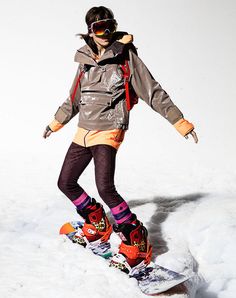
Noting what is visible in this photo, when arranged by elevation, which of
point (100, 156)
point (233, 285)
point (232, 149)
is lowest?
point (232, 149)

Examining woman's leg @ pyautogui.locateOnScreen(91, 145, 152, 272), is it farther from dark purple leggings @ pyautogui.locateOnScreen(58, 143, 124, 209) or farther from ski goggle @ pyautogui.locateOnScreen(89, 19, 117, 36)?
ski goggle @ pyautogui.locateOnScreen(89, 19, 117, 36)

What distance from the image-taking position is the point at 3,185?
17.3ft

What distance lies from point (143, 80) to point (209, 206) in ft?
6.09

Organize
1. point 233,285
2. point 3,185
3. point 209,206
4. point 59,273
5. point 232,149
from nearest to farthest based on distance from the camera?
point 59,273 → point 233,285 → point 209,206 → point 3,185 → point 232,149

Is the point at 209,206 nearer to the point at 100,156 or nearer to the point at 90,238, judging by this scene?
the point at 90,238

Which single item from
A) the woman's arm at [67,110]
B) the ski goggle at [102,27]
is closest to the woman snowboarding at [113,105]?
the ski goggle at [102,27]

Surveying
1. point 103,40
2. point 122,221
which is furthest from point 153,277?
point 103,40

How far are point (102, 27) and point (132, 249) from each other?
1.63 metres

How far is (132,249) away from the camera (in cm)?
282

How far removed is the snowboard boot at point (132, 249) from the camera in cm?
281

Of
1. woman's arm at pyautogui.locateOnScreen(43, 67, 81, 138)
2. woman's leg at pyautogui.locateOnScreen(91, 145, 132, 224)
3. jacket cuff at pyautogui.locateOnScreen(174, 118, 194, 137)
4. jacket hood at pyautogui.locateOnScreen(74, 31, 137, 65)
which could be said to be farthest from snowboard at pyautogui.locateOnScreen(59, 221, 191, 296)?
jacket hood at pyautogui.locateOnScreen(74, 31, 137, 65)

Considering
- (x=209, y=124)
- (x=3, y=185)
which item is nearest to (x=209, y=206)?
(x=3, y=185)

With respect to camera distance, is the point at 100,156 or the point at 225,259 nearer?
the point at 100,156

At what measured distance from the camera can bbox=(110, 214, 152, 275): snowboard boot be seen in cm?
281
